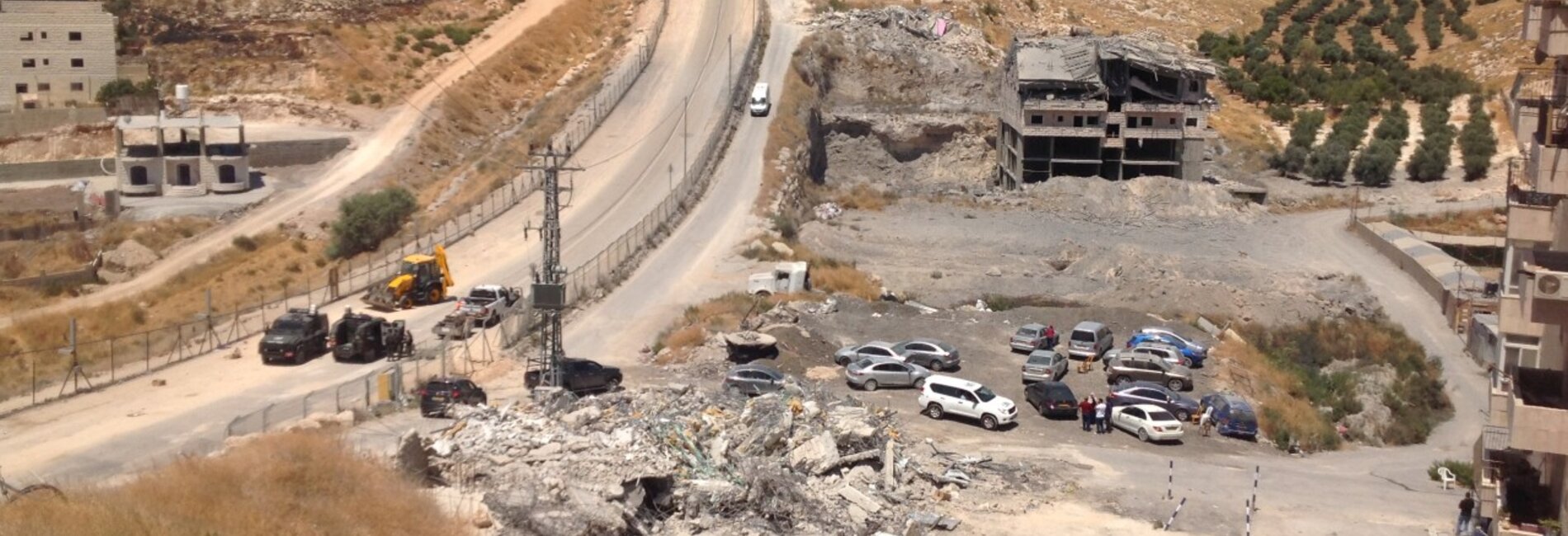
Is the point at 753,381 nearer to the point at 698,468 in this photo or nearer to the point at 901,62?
the point at 698,468

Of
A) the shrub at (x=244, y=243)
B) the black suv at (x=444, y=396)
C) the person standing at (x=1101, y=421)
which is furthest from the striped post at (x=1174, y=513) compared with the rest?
the shrub at (x=244, y=243)

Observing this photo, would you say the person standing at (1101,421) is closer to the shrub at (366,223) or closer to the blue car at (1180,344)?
the blue car at (1180,344)

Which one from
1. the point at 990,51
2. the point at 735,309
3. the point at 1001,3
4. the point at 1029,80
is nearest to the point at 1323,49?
the point at 1001,3

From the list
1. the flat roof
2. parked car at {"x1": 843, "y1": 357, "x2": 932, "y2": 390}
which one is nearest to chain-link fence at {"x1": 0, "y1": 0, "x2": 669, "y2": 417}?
the flat roof

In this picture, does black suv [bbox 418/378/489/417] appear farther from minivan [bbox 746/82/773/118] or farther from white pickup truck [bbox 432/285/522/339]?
minivan [bbox 746/82/773/118]

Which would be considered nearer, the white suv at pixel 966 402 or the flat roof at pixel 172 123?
the white suv at pixel 966 402

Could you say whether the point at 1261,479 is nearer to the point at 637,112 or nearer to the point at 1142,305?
the point at 1142,305

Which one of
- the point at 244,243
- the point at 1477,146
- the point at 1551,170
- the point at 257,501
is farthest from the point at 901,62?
the point at 1551,170
